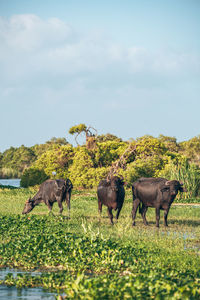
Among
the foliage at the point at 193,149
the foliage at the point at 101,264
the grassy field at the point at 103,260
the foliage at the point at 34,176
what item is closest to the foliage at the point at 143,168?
the foliage at the point at 34,176

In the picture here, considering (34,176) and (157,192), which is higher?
(34,176)

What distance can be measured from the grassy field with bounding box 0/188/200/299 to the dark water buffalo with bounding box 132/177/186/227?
1165 millimetres

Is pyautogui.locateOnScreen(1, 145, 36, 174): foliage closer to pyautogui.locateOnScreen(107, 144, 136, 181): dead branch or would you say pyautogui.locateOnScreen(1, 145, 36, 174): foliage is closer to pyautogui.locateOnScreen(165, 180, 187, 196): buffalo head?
pyautogui.locateOnScreen(107, 144, 136, 181): dead branch

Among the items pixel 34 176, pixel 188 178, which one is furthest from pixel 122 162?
pixel 188 178

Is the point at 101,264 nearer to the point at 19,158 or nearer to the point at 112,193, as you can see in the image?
the point at 112,193

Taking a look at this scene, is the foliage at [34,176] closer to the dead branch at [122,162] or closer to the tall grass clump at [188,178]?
A: the dead branch at [122,162]

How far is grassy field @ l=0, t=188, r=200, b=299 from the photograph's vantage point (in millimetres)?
6809

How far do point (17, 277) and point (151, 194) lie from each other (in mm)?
7734

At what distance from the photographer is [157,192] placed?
15.6 m

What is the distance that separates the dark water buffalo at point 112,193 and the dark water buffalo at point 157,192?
56 cm

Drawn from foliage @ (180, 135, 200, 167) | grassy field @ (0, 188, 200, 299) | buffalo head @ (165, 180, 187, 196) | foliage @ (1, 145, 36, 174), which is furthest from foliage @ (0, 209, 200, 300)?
foliage @ (1, 145, 36, 174)

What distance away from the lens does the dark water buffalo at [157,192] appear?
1547cm

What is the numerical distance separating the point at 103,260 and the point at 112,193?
663 centimetres

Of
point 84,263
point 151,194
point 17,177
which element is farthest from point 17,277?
point 17,177
